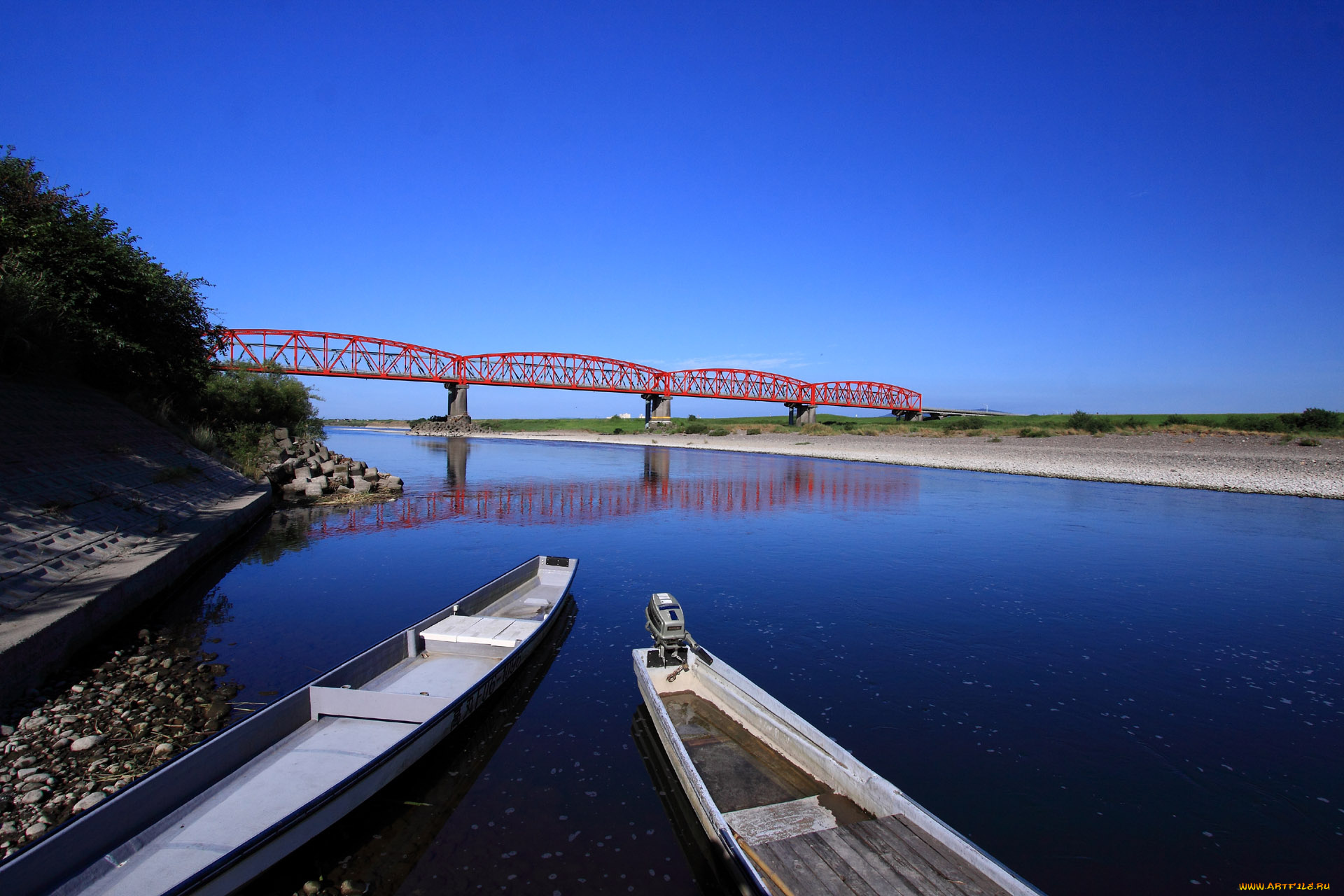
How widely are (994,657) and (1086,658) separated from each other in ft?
5.14

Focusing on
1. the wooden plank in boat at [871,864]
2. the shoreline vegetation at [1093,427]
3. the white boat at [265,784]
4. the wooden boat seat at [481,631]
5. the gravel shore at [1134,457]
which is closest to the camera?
the white boat at [265,784]

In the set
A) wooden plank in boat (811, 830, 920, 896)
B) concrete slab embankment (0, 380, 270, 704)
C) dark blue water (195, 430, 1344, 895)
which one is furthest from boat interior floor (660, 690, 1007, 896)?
concrete slab embankment (0, 380, 270, 704)

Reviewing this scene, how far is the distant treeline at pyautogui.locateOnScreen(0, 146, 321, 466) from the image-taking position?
17797 millimetres

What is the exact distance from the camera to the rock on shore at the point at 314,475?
28.4 meters

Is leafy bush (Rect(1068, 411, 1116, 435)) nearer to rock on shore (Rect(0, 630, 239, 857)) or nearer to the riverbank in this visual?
the riverbank

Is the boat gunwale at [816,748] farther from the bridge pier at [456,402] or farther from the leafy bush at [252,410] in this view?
the bridge pier at [456,402]

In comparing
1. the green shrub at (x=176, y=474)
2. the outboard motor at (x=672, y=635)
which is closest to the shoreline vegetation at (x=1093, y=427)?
the outboard motor at (x=672, y=635)

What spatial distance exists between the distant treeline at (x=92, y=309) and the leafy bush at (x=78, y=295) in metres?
0.03

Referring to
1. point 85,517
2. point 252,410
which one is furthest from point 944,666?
point 252,410

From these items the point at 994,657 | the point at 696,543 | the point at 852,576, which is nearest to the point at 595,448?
the point at 696,543

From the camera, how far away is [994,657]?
10562 millimetres

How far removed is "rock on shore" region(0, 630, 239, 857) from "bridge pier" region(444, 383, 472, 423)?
115 metres

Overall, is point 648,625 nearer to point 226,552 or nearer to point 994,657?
point 994,657

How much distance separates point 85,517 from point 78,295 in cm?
1111
